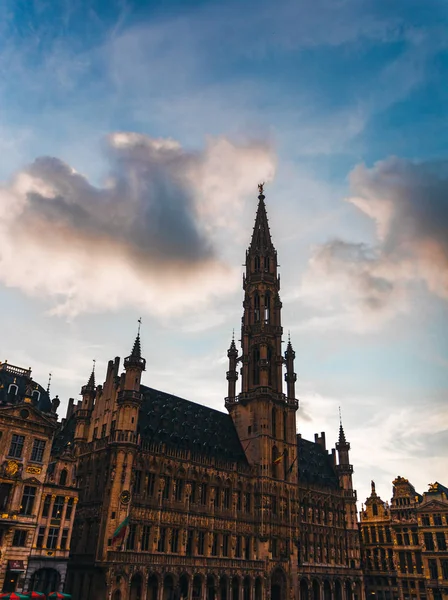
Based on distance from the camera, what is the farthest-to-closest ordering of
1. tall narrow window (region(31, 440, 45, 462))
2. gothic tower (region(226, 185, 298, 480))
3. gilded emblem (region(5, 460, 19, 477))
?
gothic tower (region(226, 185, 298, 480))
tall narrow window (region(31, 440, 45, 462))
gilded emblem (region(5, 460, 19, 477))

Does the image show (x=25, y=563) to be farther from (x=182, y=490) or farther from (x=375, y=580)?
(x=375, y=580)

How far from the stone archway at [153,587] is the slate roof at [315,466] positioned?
34801 mm

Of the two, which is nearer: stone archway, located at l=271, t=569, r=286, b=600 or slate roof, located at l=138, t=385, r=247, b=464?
slate roof, located at l=138, t=385, r=247, b=464

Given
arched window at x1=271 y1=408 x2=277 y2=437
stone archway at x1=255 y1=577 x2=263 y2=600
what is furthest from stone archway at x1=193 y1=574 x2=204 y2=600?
arched window at x1=271 y1=408 x2=277 y2=437

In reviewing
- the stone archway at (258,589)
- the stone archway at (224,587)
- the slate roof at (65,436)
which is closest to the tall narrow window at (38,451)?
the slate roof at (65,436)

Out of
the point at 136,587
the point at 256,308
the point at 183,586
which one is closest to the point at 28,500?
the point at 136,587

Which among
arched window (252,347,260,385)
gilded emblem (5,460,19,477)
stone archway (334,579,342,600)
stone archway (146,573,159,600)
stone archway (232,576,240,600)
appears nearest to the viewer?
gilded emblem (5,460,19,477)

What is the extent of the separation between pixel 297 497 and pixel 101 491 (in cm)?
3428

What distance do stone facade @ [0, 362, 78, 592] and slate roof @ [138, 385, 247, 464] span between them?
43.8ft

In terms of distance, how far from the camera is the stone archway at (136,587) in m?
61.5

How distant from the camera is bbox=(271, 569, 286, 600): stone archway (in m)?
78.1

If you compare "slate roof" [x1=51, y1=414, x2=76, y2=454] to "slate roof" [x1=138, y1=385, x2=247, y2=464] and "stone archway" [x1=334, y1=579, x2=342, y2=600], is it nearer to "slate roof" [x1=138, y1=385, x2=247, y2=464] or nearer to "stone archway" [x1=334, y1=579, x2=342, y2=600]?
→ "slate roof" [x1=138, y1=385, x2=247, y2=464]

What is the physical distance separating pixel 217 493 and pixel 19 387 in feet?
103

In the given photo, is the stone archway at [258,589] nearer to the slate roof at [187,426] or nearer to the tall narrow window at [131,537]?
the slate roof at [187,426]
